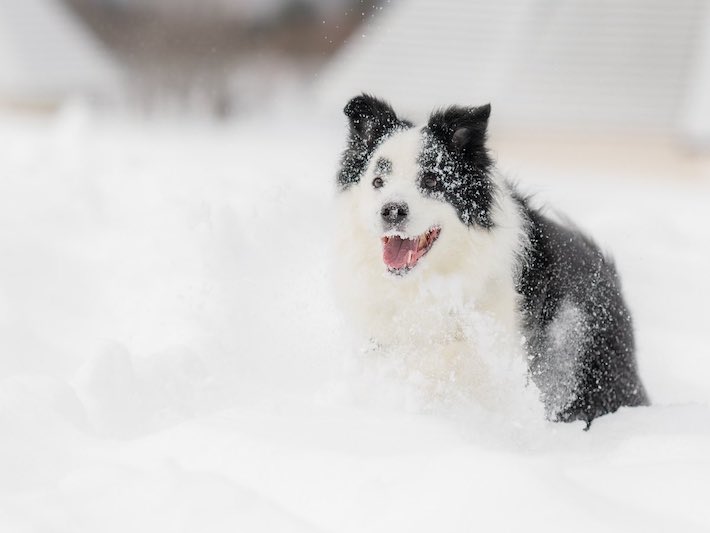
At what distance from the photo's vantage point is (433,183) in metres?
3.33

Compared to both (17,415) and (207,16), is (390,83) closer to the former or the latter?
(207,16)

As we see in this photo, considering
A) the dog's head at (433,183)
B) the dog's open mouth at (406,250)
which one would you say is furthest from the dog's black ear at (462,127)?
the dog's open mouth at (406,250)

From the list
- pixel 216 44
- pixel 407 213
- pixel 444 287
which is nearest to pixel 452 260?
pixel 444 287

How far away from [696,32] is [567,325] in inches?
490

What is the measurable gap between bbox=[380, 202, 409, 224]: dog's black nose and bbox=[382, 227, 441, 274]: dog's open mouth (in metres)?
0.14

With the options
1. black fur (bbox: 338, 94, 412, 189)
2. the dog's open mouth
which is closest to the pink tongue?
the dog's open mouth

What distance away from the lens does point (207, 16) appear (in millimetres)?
14406

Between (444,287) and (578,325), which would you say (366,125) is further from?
(578,325)

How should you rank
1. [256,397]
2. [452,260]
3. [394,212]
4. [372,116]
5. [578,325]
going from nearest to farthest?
[394,212] < [256,397] < [452,260] < [372,116] < [578,325]

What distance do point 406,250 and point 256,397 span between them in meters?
0.81

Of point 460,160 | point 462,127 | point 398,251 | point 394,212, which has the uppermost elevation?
point 462,127

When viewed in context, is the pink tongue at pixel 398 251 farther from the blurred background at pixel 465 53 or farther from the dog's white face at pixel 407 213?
the blurred background at pixel 465 53

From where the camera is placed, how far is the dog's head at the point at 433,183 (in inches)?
130

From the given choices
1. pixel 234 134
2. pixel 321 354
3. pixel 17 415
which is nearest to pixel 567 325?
pixel 321 354
